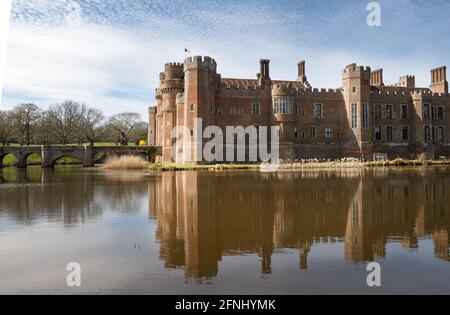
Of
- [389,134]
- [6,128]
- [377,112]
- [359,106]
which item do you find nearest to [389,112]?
[377,112]

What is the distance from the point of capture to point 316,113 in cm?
4672

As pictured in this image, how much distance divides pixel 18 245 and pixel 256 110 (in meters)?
37.7

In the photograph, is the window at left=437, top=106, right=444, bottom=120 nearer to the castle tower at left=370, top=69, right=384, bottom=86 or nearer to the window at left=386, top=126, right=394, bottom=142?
the window at left=386, top=126, right=394, bottom=142

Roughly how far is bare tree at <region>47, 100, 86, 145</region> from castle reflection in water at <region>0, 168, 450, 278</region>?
62.7 meters

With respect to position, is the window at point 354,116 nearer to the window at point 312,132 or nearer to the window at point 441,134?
the window at point 312,132

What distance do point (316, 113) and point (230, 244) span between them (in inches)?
1562

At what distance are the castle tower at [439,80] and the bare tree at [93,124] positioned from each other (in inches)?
2330

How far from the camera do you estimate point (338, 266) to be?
7449 mm

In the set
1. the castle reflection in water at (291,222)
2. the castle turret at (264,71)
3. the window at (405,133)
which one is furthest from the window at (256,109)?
the castle reflection in water at (291,222)

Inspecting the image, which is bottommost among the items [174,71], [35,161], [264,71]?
[35,161]

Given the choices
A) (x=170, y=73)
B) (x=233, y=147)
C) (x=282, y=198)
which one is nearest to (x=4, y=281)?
(x=282, y=198)

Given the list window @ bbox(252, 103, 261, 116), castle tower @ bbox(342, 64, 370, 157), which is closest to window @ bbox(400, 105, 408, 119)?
castle tower @ bbox(342, 64, 370, 157)

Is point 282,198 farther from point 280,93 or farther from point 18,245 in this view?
point 280,93

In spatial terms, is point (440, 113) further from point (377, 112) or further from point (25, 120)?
point (25, 120)
